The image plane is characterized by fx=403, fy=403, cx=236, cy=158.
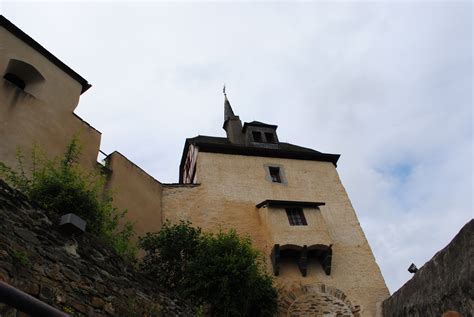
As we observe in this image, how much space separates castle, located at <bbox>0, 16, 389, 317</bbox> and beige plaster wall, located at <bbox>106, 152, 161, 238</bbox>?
1.6 inches

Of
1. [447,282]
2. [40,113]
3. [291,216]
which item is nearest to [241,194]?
[291,216]

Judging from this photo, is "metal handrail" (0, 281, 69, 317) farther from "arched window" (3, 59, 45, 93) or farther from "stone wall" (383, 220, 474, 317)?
"arched window" (3, 59, 45, 93)

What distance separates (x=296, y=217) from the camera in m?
14.9

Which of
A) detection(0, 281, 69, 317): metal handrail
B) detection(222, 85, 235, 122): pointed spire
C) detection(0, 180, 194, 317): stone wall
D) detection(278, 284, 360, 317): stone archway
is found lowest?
detection(0, 281, 69, 317): metal handrail

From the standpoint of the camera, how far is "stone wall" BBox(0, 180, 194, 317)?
389 cm

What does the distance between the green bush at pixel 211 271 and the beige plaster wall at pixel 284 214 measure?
3.13m

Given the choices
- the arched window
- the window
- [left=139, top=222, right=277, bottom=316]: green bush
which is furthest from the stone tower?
the arched window

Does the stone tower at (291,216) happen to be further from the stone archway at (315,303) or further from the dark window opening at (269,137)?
the dark window opening at (269,137)

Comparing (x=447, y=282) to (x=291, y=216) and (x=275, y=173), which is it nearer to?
(x=291, y=216)

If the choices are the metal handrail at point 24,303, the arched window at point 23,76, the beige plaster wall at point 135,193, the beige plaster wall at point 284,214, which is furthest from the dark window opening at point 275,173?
the metal handrail at point 24,303

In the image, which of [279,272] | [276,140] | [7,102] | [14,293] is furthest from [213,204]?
[14,293]

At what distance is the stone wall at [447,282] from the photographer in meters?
7.70

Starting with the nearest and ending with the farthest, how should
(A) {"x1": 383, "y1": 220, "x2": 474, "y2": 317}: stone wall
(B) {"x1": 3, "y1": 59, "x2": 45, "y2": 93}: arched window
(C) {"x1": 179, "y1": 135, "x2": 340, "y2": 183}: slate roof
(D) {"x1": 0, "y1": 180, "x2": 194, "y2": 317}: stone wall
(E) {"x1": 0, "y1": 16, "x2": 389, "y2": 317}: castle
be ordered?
(D) {"x1": 0, "y1": 180, "x2": 194, "y2": 317}: stone wall < (A) {"x1": 383, "y1": 220, "x2": 474, "y2": 317}: stone wall < (E) {"x1": 0, "y1": 16, "x2": 389, "y2": 317}: castle < (B) {"x1": 3, "y1": 59, "x2": 45, "y2": 93}: arched window < (C) {"x1": 179, "y1": 135, "x2": 340, "y2": 183}: slate roof

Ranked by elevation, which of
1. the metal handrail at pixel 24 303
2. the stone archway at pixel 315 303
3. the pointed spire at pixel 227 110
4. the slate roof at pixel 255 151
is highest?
the pointed spire at pixel 227 110
